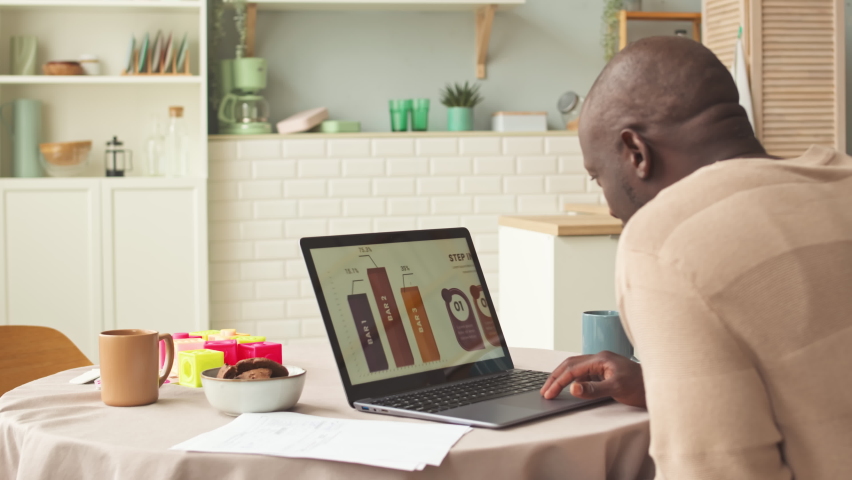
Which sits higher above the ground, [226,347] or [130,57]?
[130,57]

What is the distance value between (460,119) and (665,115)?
3.25 meters

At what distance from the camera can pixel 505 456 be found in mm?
955

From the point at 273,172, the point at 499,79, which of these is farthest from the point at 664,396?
the point at 499,79

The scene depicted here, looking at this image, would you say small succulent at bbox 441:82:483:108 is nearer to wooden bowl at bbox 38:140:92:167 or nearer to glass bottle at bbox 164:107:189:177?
glass bottle at bbox 164:107:189:177

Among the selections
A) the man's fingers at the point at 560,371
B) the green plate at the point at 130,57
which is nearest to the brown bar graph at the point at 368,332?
the man's fingers at the point at 560,371

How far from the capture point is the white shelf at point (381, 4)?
158 inches

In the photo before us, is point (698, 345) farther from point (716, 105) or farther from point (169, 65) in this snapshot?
point (169, 65)

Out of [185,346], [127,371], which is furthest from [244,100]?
[127,371]

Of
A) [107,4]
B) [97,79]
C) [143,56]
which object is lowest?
[97,79]

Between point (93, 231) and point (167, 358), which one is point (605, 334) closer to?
point (167, 358)

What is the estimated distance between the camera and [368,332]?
1.24 m

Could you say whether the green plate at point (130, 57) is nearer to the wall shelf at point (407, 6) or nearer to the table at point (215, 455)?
the wall shelf at point (407, 6)

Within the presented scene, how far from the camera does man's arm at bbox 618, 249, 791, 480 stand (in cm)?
74

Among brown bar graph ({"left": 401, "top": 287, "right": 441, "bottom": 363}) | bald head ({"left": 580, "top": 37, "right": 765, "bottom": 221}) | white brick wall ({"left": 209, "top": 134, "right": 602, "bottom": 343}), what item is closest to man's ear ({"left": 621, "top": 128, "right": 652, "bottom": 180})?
bald head ({"left": 580, "top": 37, "right": 765, "bottom": 221})
